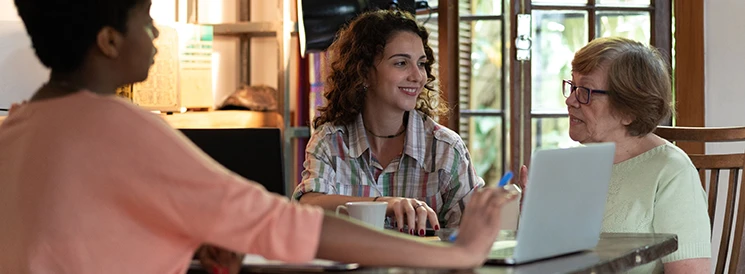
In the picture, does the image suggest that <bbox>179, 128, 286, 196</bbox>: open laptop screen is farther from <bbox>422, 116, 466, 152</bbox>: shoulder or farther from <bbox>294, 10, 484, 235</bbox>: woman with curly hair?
<bbox>422, 116, 466, 152</bbox>: shoulder

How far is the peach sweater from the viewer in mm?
1044

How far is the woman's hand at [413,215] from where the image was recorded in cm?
178

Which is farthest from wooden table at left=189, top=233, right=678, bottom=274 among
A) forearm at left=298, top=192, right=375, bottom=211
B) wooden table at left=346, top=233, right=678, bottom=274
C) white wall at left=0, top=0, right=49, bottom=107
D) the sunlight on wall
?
the sunlight on wall

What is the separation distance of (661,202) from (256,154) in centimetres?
87

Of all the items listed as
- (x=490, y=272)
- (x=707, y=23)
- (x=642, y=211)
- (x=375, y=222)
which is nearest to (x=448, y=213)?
(x=642, y=211)

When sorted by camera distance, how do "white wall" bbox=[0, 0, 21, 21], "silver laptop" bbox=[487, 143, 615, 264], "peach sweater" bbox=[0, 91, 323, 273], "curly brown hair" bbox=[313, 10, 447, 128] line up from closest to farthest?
"peach sweater" bbox=[0, 91, 323, 273] → "silver laptop" bbox=[487, 143, 615, 264] → "curly brown hair" bbox=[313, 10, 447, 128] → "white wall" bbox=[0, 0, 21, 21]

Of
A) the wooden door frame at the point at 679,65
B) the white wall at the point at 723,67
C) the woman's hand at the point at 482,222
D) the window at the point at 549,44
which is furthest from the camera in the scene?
the window at the point at 549,44

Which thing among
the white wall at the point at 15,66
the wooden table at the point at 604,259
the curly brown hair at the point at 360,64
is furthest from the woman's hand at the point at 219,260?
the white wall at the point at 15,66

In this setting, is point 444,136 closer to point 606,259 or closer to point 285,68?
point 606,259

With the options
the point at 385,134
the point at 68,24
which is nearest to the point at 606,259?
the point at 68,24

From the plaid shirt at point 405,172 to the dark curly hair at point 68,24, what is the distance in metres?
1.24

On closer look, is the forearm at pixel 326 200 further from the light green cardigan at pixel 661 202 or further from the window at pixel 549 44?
the window at pixel 549 44

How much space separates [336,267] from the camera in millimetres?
1203

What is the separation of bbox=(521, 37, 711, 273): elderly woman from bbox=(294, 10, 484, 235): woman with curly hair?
34 centimetres
